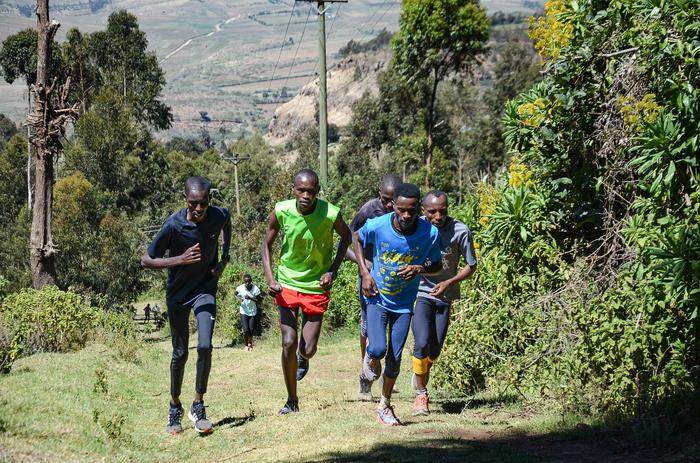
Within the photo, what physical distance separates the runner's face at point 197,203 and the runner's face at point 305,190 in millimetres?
757

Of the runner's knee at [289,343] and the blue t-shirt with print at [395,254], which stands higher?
the blue t-shirt with print at [395,254]

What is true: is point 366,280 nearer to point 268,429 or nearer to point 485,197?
point 268,429

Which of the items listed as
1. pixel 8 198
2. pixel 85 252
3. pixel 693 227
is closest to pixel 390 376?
pixel 693 227

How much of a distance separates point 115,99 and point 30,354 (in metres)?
44.9

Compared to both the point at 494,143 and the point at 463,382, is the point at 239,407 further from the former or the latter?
the point at 494,143

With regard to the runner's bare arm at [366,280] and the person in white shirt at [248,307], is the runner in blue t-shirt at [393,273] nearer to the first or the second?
the runner's bare arm at [366,280]

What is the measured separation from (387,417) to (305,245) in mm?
1597

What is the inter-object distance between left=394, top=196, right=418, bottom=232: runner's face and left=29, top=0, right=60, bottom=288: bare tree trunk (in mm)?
11208

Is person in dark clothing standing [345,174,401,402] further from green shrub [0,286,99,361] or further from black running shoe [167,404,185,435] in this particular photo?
green shrub [0,286,99,361]

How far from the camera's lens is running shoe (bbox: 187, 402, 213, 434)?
703 cm

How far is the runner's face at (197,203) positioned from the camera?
6934mm

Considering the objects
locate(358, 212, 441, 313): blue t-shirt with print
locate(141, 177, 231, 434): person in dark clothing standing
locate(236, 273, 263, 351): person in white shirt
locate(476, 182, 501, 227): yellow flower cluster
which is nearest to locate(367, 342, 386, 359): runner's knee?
locate(358, 212, 441, 313): blue t-shirt with print

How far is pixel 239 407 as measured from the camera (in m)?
8.43

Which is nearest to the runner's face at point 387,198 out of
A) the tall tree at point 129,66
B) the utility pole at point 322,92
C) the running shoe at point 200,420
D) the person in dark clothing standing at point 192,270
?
the person in dark clothing standing at point 192,270
